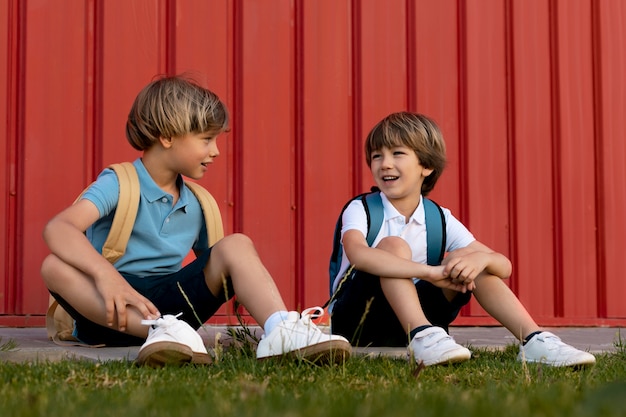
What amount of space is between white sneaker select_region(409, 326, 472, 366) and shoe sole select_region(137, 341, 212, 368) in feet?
2.13

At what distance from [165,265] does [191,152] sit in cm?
41

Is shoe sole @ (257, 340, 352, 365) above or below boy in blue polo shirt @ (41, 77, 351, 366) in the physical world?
below

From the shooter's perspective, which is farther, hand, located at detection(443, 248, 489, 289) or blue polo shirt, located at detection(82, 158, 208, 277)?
blue polo shirt, located at detection(82, 158, 208, 277)

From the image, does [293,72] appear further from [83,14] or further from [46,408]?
[46,408]

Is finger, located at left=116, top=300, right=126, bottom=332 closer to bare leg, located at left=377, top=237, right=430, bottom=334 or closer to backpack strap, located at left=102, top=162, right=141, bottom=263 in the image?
backpack strap, located at left=102, top=162, right=141, bottom=263

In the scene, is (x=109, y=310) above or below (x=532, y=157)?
below

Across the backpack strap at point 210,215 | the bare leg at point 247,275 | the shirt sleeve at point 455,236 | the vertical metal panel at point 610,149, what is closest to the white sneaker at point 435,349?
the bare leg at point 247,275

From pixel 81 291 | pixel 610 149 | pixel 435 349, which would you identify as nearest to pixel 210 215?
pixel 81 291

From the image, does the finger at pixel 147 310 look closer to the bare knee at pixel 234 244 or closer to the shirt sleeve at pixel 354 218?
the bare knee at pixel 234 244

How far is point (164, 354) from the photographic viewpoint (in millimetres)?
2514

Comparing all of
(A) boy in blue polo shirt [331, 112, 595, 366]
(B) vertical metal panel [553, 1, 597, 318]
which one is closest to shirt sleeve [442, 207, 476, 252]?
(A) boy in blue polo shirt [331, 112, 595, 366]

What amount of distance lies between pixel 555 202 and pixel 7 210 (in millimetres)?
2675

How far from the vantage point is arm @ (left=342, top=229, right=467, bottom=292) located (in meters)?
2.93

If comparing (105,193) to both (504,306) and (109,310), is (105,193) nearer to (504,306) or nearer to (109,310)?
(109,310)
